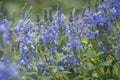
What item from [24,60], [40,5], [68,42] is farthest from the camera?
[40,5]

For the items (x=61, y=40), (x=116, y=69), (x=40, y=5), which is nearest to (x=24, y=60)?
(x=61, y=40)

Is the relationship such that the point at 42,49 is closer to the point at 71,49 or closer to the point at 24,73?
the point at 71,49

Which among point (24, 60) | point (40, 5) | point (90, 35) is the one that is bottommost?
point (24, 60)

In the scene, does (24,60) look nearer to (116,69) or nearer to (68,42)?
(68,42)

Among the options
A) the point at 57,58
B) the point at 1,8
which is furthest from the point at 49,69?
the point at 1,8

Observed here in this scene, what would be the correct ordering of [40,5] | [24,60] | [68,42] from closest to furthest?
[24,60], [68,42], [40,5]

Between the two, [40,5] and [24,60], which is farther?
[40,5]

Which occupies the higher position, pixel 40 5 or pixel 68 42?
pixel 40 5

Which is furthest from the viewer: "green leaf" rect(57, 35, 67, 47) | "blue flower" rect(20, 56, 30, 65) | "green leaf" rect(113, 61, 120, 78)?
"green leaf" rect(57, 35, 67, 47)

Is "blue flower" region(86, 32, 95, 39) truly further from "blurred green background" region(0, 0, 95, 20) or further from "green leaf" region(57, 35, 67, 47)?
"blurred green background" region(0, 0, 95, 20)

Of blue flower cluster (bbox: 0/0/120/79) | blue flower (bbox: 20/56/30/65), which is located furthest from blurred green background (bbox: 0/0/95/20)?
blue flower (bbox: 20/56/30/65)

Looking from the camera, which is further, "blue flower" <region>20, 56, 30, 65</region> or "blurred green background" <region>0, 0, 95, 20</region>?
"blurred green background" <region>0, 0, 95, 20</region>

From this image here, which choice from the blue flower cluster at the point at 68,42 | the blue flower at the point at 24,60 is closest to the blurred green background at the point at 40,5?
the blue flower cluster at the point at 68,42

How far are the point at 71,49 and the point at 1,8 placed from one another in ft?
2.57
